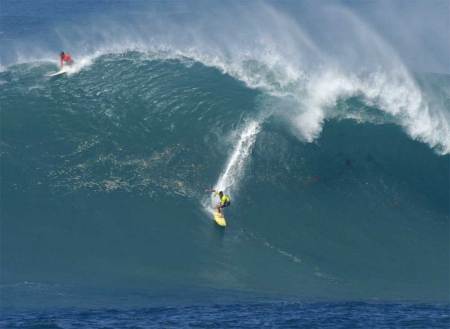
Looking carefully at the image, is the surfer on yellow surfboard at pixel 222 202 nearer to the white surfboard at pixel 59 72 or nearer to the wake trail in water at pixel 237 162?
the wake trail in water at pixel 237 162

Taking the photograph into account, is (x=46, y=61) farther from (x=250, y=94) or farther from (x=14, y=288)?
(x=14, y=288)

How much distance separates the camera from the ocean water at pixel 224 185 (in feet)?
87.6

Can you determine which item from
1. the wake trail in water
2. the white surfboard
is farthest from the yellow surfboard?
the white surfboard

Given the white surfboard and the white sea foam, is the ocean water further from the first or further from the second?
the white surfboard

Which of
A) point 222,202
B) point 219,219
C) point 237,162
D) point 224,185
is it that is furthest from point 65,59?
point 219,219

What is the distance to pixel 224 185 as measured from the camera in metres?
32.4

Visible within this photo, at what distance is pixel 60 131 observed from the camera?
116 feet

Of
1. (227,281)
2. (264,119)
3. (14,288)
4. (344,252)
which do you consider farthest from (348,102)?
(14,288)

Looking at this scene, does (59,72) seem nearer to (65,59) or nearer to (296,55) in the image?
(65,59)

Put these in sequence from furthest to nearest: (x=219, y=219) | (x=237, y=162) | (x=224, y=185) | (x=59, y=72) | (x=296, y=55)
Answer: (x=296, y=55) < (x=59, y=72) < (x=237, y=162) < (x=224, y=185) < (x=219, y=219)

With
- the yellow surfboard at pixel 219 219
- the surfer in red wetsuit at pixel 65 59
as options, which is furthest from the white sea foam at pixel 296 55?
the yellow surfboard at pixel 219 219

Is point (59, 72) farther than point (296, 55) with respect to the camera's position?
No

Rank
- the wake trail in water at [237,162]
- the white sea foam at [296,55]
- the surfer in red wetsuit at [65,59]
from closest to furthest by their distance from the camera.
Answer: the wake trail in water at [237,162] → the white sea foam at [296,55] → the surfer in red wetsuit at [65,59]

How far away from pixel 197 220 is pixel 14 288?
25.2ft
